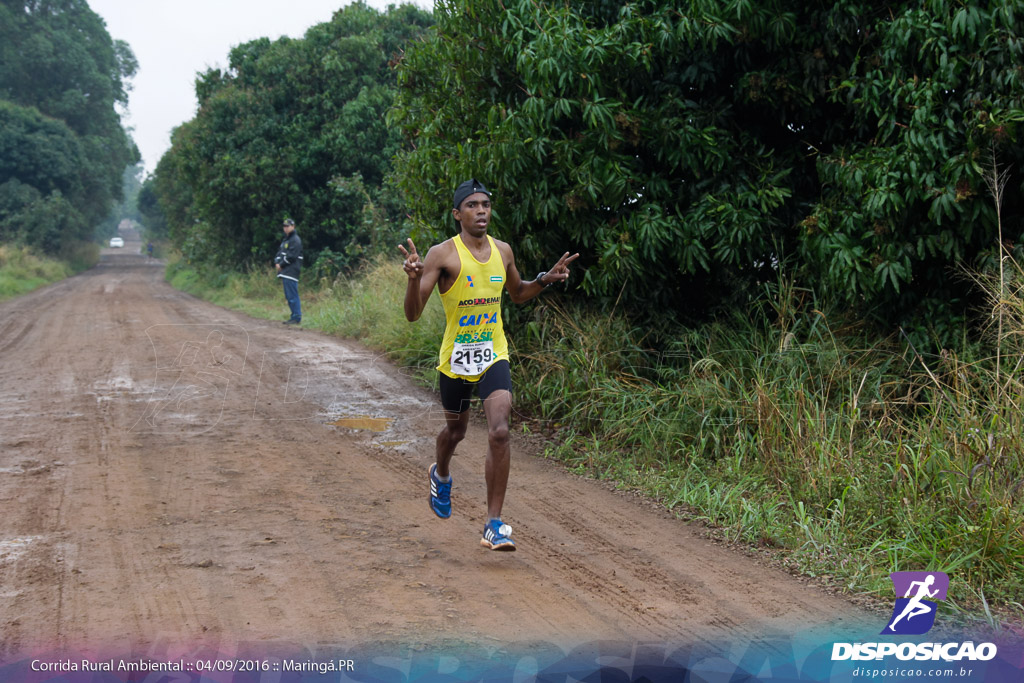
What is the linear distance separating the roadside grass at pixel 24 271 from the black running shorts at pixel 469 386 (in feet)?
66.5

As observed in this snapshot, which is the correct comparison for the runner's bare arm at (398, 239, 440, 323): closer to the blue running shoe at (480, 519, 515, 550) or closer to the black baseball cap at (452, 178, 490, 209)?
the black baseball cap at (452, 178, 490, 209)

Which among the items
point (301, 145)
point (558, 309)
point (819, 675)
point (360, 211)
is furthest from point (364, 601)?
point (301, 145)

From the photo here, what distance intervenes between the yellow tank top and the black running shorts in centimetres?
4

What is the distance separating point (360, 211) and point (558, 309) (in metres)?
12.4

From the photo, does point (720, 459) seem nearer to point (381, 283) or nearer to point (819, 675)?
point (819, 675)

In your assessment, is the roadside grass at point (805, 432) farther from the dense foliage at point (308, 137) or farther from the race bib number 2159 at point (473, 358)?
the dense foliage at point (308, 137)

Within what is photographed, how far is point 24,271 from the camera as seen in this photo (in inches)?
1085

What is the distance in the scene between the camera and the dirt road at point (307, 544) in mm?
3834

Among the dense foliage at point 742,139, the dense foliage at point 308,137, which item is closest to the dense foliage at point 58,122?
the dense foliage at point 308,137

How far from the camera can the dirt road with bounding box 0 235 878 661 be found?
383 cm

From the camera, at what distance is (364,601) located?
13.3 feet

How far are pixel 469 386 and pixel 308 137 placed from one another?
17041mm

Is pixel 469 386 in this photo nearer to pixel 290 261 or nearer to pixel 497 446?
pixel 497 446

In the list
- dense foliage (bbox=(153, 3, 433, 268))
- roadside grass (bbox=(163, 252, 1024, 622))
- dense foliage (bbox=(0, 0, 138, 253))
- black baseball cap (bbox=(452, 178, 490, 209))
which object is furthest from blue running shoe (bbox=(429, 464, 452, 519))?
dense foliage (bbox=(0, 0, 138, 253))
